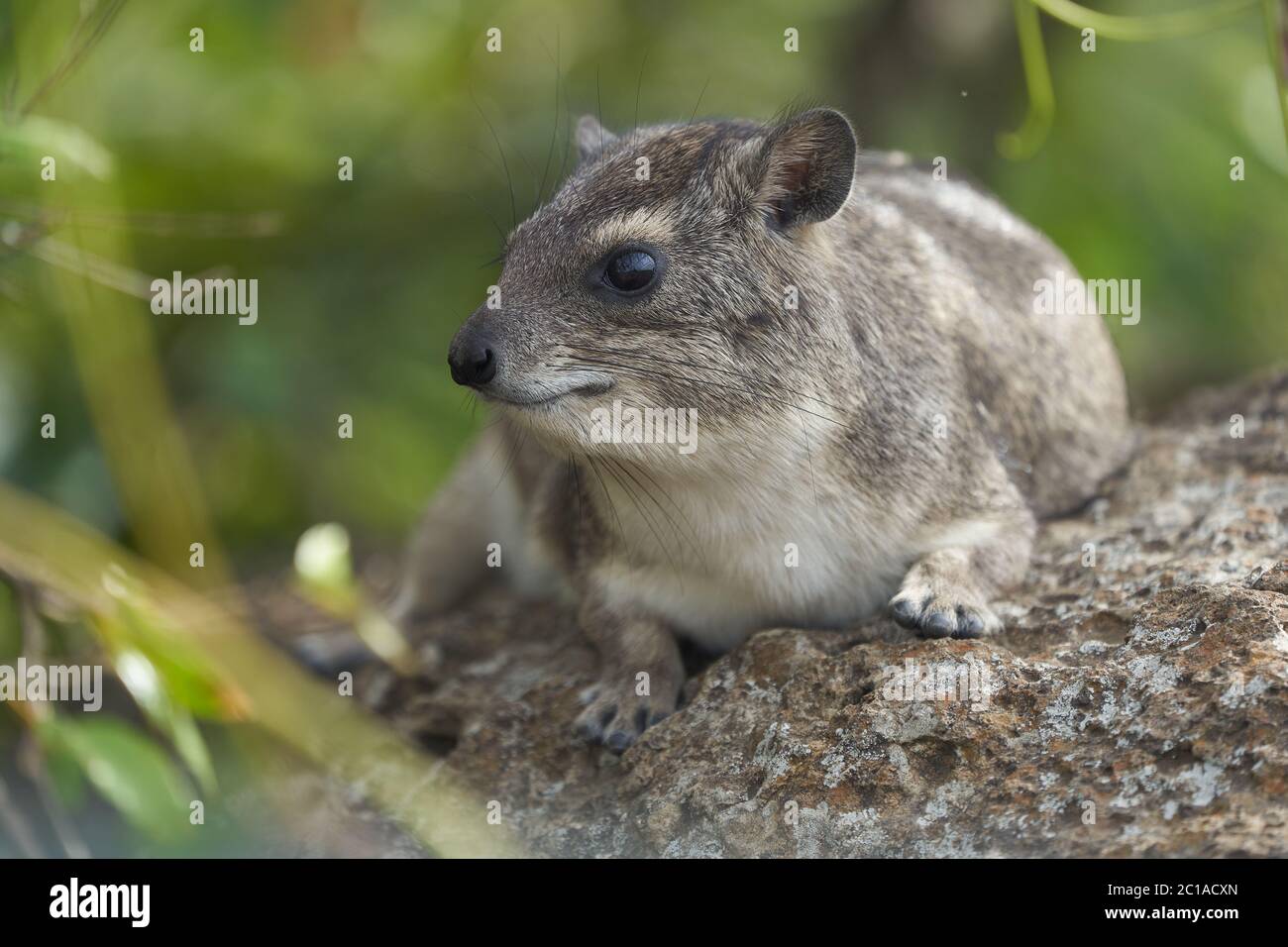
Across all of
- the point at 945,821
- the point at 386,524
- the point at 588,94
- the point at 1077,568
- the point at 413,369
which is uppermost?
the point at 588,94

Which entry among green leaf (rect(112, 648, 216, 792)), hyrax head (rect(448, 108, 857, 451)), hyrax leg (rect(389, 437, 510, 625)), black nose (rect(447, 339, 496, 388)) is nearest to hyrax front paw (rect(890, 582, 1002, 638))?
hyrax head (rect(448, 108, 857, 451))

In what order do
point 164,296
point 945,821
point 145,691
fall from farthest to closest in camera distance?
point 164,296, point 145,691, point 945,821

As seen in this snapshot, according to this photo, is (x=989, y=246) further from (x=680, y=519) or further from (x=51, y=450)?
(x=51, y=450)

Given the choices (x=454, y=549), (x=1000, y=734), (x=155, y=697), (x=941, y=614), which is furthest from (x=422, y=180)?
(x=1000, y=734)

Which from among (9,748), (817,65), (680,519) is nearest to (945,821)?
(680,519)

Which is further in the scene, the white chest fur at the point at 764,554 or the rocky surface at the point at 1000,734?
the white chest fur at the point at 764,554

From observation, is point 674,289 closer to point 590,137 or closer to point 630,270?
point 630,270

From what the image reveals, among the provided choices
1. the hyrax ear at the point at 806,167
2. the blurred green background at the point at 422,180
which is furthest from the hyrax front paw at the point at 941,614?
the blurred green background at the point at 422,180

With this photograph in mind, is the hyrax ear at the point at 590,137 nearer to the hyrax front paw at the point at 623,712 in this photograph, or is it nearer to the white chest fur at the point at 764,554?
the white chest fur at the point at 764,554
